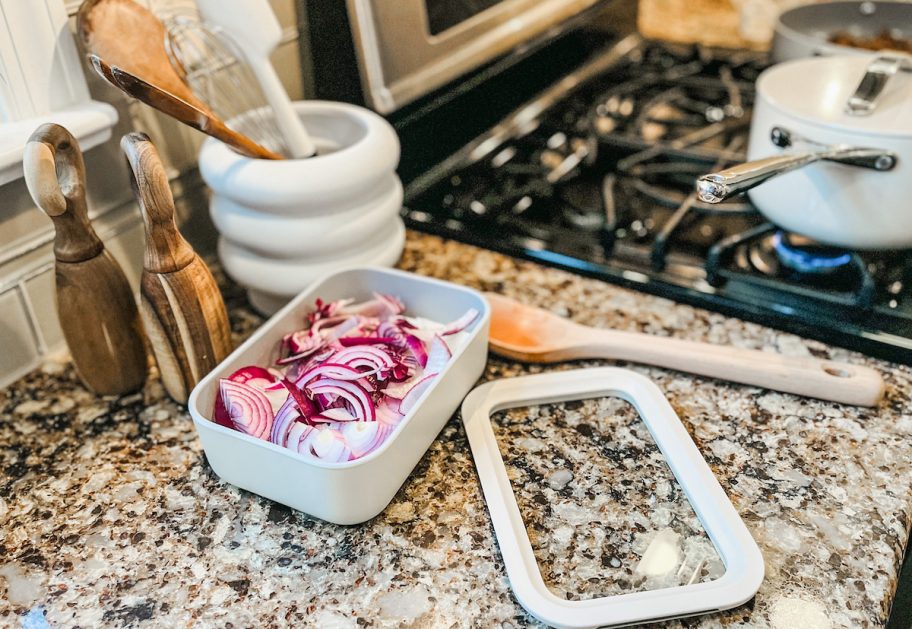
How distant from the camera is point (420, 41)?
0.87m

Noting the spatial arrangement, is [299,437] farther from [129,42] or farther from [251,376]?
[129,42]

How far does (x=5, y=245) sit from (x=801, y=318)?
69cm

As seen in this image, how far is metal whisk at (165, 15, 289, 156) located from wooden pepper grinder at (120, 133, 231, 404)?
187 millimetres

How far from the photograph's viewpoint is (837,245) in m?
0.72

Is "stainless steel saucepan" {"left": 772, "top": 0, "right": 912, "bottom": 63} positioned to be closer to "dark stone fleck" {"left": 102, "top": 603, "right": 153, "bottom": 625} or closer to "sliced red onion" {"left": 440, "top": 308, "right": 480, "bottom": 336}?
"sliced red onion" {"left": 440, "top": 308, "right": 480, "bottom": 336}

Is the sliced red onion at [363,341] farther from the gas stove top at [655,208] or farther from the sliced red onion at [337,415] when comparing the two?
the gas stove top at [655,208]

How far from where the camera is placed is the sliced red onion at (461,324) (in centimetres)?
63

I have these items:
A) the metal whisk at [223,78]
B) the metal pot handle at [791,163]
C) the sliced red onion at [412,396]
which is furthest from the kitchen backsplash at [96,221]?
the metal pot handle at [791,163]

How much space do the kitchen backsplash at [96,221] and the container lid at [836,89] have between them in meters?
0.51

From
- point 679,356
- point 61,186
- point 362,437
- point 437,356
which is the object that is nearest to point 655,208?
point 679,356

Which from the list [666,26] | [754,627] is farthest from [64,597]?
[666,26]

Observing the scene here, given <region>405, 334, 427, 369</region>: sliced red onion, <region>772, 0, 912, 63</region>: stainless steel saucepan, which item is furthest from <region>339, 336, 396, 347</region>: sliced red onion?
<region>772, 0, 912, 63</region>: stainless steel saucepan

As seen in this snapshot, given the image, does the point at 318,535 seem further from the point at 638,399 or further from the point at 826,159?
the point at 826,159

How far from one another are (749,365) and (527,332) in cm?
19
